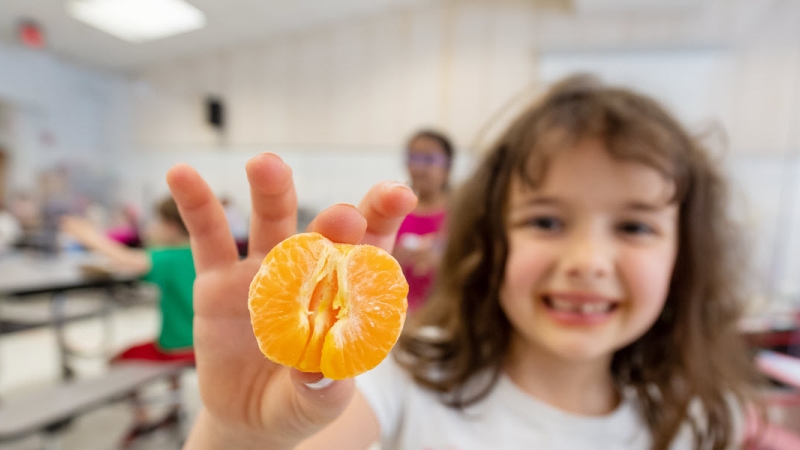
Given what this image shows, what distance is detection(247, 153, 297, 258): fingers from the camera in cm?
31

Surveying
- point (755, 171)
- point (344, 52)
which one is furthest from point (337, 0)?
point (755, 171)

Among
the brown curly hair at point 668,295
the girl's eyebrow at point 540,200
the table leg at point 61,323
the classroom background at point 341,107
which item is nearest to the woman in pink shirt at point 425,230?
the brown curly hair at point 668,295

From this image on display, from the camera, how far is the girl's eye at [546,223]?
2.43 ft

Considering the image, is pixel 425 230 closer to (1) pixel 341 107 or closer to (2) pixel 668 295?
(2) pixel 668 295

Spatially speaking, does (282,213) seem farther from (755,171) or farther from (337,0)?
(755,171)

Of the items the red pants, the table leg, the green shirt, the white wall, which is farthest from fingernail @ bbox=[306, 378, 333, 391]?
the table leg

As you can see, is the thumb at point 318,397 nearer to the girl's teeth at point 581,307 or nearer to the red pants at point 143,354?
the girl's teeth at point 581,307

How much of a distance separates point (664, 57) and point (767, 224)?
1710mm

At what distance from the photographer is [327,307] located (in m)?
0.29

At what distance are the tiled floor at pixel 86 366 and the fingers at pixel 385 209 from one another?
3.05ft

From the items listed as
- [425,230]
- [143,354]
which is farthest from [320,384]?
[143,354]

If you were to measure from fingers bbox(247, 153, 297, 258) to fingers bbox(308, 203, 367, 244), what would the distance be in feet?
0.20

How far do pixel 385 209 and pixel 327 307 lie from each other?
0.27 ft

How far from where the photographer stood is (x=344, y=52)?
4.42 m
